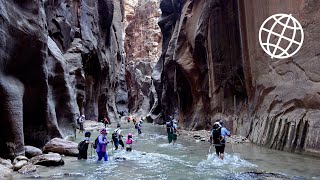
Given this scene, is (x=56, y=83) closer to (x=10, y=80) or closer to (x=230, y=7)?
(x=10, y=80)

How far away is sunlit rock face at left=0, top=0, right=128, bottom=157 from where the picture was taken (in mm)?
13555

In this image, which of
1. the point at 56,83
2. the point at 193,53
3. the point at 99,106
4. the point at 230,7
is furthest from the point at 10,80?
the point at 99,106

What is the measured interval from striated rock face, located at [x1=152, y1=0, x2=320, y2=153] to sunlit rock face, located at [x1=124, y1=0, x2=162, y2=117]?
131ft

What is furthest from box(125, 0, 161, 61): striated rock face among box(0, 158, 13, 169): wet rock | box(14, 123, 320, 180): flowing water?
box(0, 158, 13, 169): wet rock

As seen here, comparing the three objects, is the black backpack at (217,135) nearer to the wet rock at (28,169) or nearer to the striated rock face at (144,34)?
the wet rock at (28,169)

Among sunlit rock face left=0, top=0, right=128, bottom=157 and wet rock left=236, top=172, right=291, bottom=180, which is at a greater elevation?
sunlit rock face left=0, top=0, right=128, bottom=157

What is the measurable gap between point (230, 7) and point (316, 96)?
42.8 ft

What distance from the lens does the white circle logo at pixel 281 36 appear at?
16.8 meters

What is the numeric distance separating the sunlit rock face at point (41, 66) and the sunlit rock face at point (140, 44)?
3839 cm

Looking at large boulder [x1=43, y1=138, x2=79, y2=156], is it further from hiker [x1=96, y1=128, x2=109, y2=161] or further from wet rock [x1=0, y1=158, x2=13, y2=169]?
wet rock [x1=0, y1=158, x2=13, y2=169]

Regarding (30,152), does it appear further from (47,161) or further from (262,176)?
(262,176)

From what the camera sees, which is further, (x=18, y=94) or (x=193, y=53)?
(x=193, y=53)

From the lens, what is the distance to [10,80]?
14.3 m

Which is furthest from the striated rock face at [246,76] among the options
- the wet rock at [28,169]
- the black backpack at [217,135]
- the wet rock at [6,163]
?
the wet rock at [6,163]
